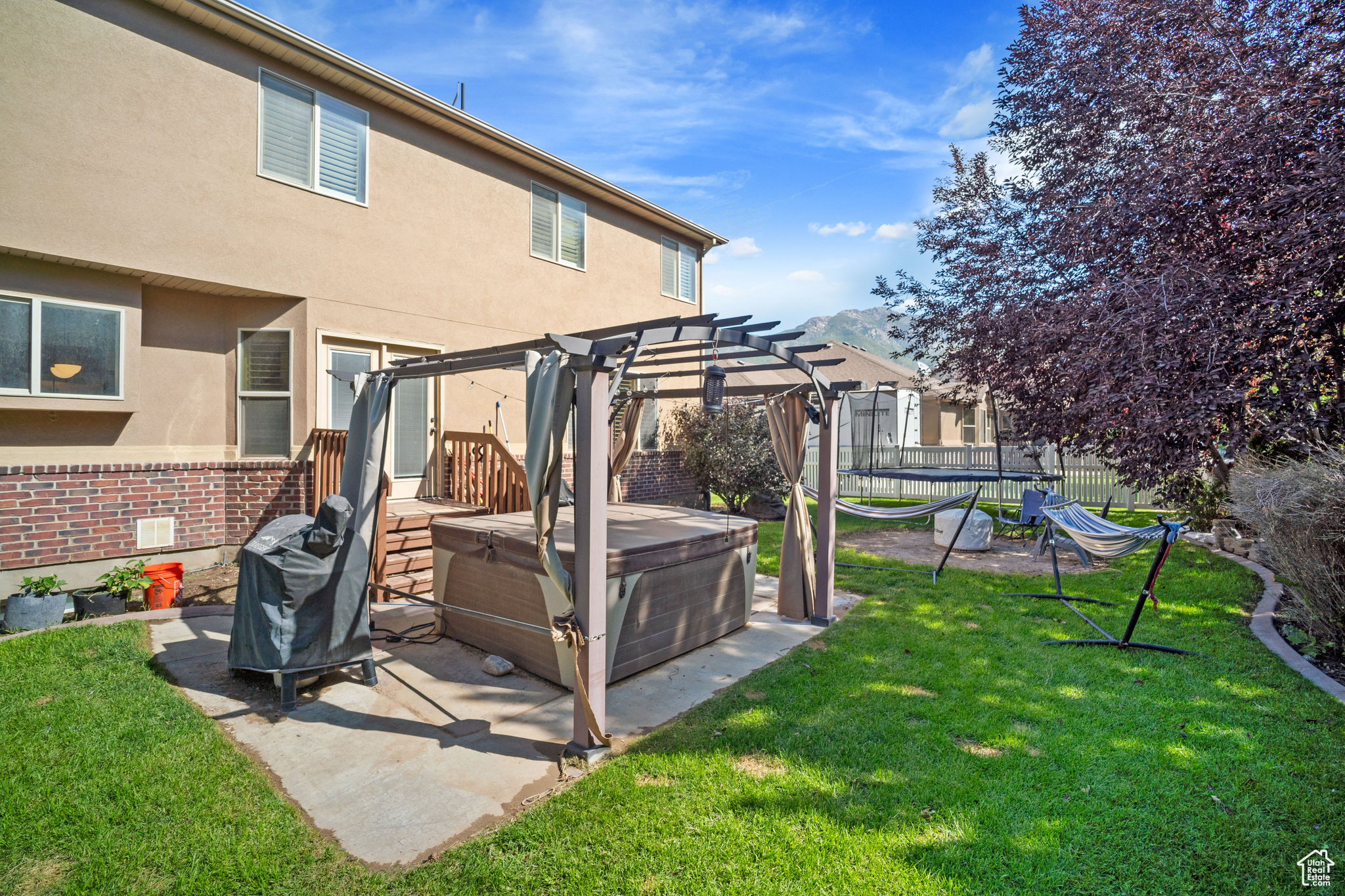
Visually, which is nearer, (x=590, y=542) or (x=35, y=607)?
(x=590, y=542)

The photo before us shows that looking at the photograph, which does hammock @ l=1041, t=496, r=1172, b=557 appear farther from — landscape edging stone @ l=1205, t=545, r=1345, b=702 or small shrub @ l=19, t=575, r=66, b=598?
small shrub @ l=19, t=575, r=66, b=598

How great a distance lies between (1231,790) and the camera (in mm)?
2910

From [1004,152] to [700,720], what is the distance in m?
10.7

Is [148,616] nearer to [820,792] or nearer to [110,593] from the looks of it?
[110,593]

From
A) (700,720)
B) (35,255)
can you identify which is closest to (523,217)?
(35,255)

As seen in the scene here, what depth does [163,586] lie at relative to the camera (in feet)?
19.0

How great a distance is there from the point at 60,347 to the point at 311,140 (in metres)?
3.24

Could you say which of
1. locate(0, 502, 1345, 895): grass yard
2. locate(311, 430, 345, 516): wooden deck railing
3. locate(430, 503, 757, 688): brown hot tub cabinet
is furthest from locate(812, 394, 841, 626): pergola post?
locate(311, 430, 345, 516): wooden deck railing

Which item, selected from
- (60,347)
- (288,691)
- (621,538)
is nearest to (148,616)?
(60,347)

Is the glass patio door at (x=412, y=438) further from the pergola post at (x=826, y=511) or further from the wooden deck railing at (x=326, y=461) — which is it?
the pergola post at (x=826, y=511)

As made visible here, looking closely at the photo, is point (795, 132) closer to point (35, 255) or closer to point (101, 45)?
point (101, 45)

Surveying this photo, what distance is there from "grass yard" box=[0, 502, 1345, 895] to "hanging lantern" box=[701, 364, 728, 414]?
199cm

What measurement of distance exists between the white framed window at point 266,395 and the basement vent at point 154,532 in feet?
3.21

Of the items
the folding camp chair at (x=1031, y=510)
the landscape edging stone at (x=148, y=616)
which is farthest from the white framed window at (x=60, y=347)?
the folding camp chair at (x=1031, y=510)
